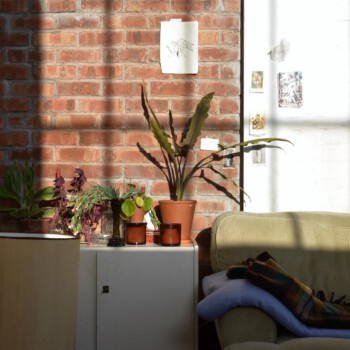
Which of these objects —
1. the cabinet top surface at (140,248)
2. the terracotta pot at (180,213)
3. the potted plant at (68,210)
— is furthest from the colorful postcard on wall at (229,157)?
the potted plant at (68,210)

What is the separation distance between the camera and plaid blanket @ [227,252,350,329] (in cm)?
231

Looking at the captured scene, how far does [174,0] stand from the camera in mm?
3334

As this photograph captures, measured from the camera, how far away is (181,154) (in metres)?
3.30

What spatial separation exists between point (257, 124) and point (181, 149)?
0.40m

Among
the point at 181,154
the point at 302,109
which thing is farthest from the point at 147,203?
the point at 302,109

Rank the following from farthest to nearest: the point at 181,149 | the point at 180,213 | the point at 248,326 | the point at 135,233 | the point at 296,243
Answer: the point at 181,149, the point at 180,213, the point at 135,233, the point at 296,243, the point at 248,326

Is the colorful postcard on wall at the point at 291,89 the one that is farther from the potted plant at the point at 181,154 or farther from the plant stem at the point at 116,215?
the plant stem at the point at 116,215

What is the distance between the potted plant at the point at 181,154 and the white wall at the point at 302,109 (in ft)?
0.64

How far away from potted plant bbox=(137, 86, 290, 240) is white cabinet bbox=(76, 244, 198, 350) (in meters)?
0.27

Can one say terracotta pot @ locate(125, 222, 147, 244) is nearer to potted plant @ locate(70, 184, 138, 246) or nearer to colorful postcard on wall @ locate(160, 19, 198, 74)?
potted plant @ locate(70, 184, 138, 246)

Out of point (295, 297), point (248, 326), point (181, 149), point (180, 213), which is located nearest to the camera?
point (248, 326)

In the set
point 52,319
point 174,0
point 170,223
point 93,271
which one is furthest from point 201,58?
point 52,319

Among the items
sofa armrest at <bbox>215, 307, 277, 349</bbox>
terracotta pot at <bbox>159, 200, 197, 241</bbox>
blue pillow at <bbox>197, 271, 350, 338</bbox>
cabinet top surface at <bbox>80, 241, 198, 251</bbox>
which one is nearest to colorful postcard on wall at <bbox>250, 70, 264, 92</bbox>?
terracotta pot at <bbox>159, 200, 197, 241</bbox>

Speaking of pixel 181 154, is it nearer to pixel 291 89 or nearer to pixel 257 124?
pixel 257 124
